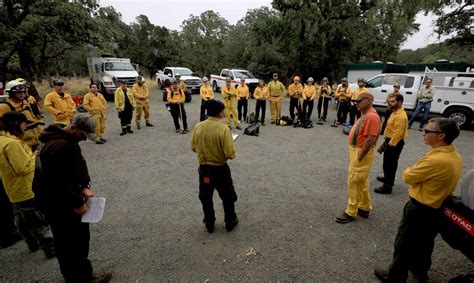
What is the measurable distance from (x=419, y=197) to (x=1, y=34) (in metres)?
16.5

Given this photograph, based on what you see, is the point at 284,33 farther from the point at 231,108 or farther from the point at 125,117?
the point at 125,117

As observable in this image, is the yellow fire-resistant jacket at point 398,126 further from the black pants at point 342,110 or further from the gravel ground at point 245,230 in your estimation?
the black pants at point 342,110

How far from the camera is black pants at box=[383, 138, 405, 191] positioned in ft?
13.9

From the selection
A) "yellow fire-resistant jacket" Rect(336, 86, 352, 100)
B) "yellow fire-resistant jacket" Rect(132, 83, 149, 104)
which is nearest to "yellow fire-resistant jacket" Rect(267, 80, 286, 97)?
"yellow fire-resistant jacket" Rect(336, 86, 352, 100)

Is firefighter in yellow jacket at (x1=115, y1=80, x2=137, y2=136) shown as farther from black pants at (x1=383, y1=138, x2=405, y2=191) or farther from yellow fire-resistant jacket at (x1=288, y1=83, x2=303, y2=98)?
black pants at (x1=383, y1=138, x2=405, y2=191)

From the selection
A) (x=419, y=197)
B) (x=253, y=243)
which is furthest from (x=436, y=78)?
(x=253, y=243)

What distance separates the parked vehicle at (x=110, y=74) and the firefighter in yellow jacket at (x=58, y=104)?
364 inches

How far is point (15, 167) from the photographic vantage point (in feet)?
8.54

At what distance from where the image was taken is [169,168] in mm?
5695

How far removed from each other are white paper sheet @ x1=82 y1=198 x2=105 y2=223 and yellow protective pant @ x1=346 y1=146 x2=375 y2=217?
10.0 ft

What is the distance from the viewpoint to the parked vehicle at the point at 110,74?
14.9 m

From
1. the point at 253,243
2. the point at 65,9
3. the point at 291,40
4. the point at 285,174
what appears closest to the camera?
the point at 253,243

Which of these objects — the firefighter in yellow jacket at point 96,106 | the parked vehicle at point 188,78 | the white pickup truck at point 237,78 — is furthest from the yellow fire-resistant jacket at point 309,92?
the parked vehicle at point 188,78

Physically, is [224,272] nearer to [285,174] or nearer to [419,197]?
[419,197]
